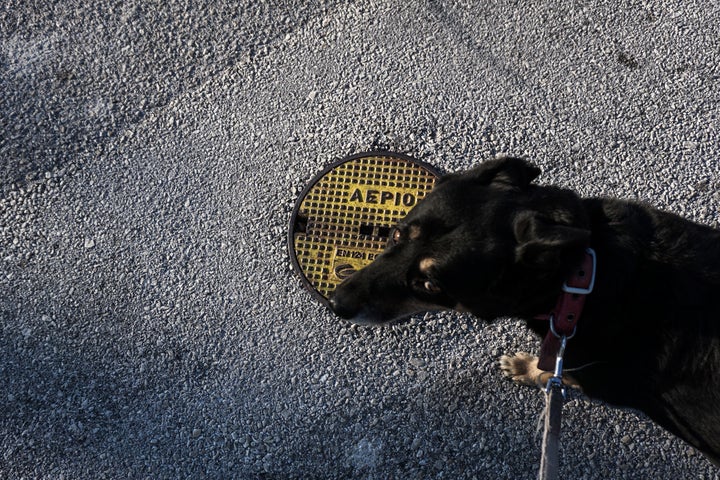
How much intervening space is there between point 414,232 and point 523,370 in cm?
123

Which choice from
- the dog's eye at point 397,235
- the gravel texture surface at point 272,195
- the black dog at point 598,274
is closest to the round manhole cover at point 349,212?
the gravel texture surface at point 272,195

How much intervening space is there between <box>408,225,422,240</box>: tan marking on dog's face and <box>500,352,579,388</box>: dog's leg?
1167mm

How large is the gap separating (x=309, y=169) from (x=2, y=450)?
7.88ft

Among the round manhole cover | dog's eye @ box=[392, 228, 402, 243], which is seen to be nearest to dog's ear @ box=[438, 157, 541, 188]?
dog's eye @ box=[392, 228, 402, 243]

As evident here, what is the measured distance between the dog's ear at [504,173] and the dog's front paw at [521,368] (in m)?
1.16

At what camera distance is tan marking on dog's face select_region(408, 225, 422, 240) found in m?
2.60

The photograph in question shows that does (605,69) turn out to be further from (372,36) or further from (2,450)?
(2,450)

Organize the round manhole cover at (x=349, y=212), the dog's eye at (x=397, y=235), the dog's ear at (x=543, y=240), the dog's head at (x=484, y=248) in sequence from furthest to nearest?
the round manhole cover at (x=349, y=212), the dog's eye at (x=397, y=235), the dog's head at (x=484, y=248), the dog's ear at (x=543, y=240)

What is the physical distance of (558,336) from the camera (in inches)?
97.3

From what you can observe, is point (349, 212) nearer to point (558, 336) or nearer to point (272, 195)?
point (272, 195)

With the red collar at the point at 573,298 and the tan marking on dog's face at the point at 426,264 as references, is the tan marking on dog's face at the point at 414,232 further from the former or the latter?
the red collar at the point at 573,298

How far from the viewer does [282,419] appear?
3309 millimetres

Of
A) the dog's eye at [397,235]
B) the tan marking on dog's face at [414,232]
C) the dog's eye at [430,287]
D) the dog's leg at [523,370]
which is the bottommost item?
the dog's leg at [523,370]

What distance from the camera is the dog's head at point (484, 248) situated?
2.35m
